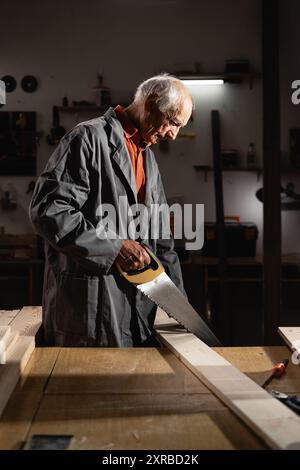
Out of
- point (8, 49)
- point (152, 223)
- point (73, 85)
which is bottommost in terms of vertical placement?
point (152, 223)

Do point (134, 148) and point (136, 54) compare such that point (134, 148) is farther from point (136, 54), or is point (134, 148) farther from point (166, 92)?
point (136, 54)

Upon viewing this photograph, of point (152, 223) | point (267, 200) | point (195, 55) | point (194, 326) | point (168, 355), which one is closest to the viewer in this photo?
point (168, 355)

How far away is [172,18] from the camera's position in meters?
6.75

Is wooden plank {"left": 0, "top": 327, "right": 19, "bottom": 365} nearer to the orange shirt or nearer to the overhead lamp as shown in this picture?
the orange shirt

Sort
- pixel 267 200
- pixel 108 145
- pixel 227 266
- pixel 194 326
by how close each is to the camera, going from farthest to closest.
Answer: pixel 227 266 → pixel 267 200 → pixel 108 145 → pixel 194 326

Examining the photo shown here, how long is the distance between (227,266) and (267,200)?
1789 mm

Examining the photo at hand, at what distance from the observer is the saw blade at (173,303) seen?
2492mm

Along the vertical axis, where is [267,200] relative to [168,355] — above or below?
above

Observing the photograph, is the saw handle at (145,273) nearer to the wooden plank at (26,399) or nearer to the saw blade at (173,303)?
the saw blade at (173,303)

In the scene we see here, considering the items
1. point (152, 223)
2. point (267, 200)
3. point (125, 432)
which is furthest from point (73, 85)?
point (125, 432)

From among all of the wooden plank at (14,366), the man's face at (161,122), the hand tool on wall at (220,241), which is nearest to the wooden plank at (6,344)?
the wooden plank at (14,366)

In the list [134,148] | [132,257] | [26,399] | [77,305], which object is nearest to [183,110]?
[134,148]

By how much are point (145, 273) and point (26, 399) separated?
952mm

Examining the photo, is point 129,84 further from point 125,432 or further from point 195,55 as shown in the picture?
point 125,432
